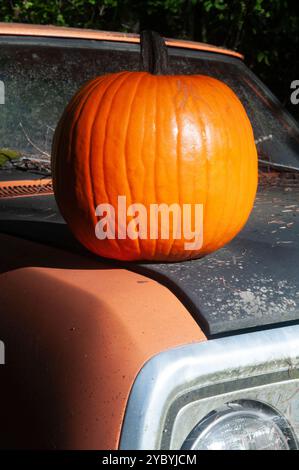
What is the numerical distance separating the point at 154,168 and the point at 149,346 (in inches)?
19.5

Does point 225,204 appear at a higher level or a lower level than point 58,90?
lower

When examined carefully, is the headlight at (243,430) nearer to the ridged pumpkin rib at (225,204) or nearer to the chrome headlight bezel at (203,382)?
the chrome headlight bezel at (203,382)

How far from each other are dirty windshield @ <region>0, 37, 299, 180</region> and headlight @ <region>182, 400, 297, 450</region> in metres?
1.34

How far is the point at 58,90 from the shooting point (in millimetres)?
2752

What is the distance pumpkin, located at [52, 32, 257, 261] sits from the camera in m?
1.72

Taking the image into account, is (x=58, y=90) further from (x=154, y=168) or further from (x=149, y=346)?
(x=149, y=346)

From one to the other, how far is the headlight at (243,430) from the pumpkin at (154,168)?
0.44 meters

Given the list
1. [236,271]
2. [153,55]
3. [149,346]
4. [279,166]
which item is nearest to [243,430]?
[149,346]

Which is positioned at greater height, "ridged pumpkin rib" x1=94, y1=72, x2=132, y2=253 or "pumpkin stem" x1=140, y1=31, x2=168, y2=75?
"pumpkin stem" x1=140, y1=31, x2=168, y2=75

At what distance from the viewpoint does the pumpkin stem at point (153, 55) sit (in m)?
1.91

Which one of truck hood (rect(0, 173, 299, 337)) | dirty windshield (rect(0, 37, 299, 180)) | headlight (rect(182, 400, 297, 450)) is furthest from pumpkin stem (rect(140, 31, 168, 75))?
headlight (rect(182, 400, 297, 450))

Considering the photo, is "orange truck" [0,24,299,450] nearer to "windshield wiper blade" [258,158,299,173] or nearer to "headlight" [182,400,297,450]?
"headlight" [182,400,297,450]

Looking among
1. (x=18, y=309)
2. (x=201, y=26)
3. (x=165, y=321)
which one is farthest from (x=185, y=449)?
(x=201, y=26)

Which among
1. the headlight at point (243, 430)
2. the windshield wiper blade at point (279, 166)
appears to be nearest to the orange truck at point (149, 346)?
the headlight at point (243, 430)
